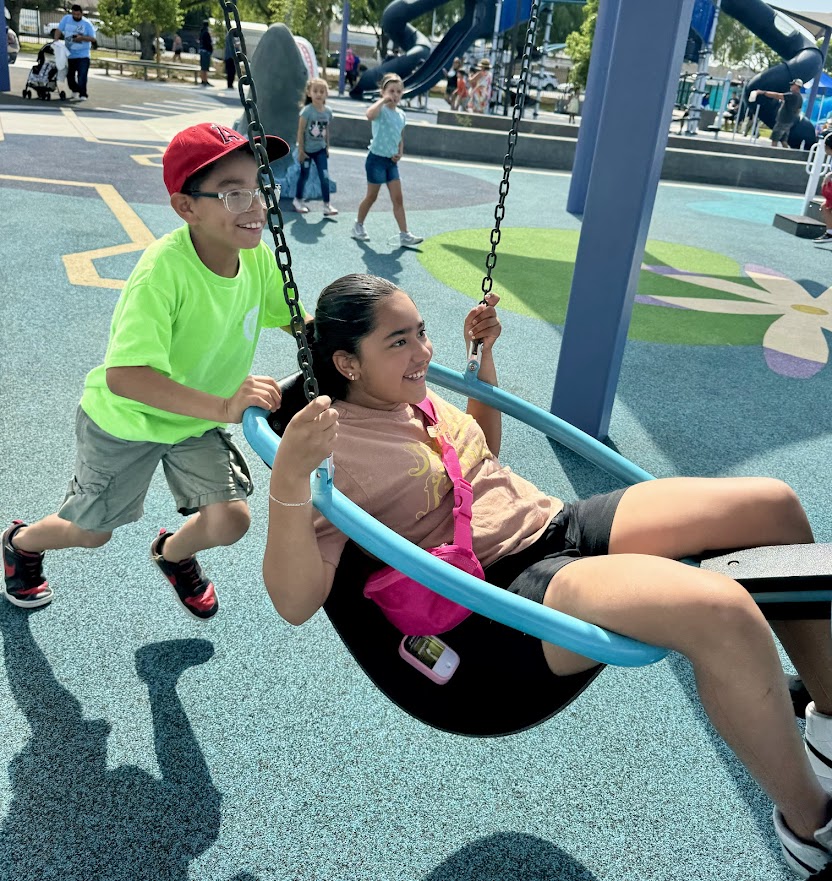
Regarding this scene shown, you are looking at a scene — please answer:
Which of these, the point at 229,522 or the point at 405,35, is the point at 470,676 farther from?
the point at 405,35

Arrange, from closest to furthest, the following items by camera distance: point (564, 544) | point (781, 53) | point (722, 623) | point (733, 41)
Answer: point (722, 623), point (564, 544), point (781, 53), point (733, 41)

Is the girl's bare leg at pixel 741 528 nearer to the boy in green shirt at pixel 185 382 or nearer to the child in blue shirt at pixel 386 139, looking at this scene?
the boy in green shirt at pixel 185 382

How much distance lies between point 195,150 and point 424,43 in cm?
2540

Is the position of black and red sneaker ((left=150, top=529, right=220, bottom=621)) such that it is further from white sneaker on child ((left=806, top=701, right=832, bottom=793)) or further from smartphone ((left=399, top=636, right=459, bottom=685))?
white sneaker on child ((left=806, top=701, right=832, bottom=793))

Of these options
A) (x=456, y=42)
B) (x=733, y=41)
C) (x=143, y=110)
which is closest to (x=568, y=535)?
(x=143, y=110)

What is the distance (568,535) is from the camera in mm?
2074

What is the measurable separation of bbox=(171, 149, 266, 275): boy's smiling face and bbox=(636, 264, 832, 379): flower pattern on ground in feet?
15.3

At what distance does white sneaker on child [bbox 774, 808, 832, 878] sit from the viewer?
1.52 meters

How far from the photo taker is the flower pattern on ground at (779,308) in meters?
6.04

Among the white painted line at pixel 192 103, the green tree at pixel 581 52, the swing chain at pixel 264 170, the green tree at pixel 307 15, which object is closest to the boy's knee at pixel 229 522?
the swing chain at pixel 264 170

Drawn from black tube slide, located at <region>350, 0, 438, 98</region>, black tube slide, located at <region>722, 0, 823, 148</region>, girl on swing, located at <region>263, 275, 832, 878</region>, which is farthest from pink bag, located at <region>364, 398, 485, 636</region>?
black tube slide, located at <region>350, 0, 438, 98</region>

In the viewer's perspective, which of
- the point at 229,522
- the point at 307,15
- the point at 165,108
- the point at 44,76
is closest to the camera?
the point at 229,522

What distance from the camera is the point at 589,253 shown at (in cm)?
391

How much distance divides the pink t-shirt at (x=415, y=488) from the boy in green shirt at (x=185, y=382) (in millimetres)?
231
